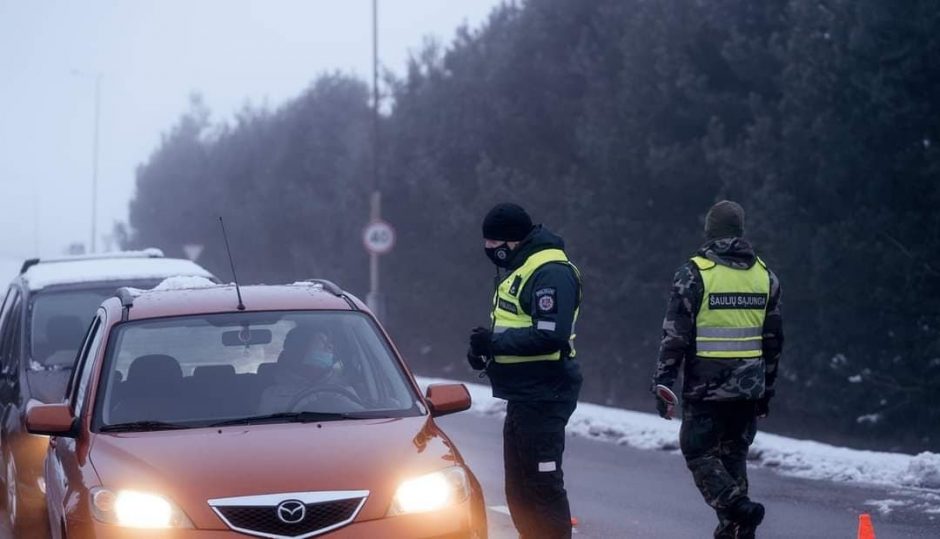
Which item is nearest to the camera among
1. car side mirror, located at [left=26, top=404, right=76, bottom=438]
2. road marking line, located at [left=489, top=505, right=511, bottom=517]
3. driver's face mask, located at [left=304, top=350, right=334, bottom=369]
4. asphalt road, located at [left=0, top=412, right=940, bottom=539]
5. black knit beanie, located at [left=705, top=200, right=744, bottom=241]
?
car side mirror, located at [left=26, top=404, right=76, bottom=438]

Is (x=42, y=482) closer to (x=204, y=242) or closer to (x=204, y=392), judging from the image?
(x=204, y=392)

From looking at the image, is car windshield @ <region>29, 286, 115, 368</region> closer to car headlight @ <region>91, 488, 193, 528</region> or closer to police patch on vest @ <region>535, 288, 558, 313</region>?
police patch on vest @ <region>535, 288, 558, 313</region>

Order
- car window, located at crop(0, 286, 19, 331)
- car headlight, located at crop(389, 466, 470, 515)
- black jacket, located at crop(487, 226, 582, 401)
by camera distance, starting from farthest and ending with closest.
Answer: car window, located at crop(0, 286, 19, 331) < black jacket, located at crop(487, 226, 582, 401) < car headlight, located at crop(389, 466, 470, 515)

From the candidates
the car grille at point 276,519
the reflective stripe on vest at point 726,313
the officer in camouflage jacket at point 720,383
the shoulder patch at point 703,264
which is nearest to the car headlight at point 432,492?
the car grille at point 276,519

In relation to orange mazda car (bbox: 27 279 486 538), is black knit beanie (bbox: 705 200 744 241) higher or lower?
higher

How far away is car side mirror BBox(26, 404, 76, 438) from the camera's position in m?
6.15

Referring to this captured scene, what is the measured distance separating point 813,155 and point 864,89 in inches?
66.8

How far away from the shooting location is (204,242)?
236ft

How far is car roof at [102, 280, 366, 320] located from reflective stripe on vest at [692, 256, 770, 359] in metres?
1.69

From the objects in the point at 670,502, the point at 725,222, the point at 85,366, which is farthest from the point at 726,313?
the point at 670,502

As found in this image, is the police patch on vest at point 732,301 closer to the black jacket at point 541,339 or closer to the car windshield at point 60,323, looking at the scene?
the black jacket at point 541,339

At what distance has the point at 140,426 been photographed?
6184 millimetres

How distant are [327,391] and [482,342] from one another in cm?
98

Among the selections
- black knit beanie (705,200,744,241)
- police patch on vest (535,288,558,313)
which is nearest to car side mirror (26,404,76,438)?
police patch on vest (535,288,558,313)
